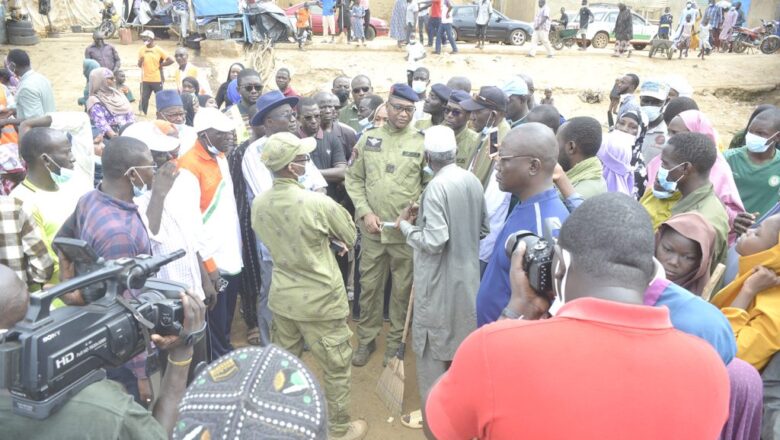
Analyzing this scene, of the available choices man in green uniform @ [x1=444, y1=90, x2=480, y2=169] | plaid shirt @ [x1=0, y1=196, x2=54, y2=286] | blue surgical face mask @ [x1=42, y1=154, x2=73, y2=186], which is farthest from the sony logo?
man in green uniform @ [x1=444, y1=90, x2=480, y2=169]

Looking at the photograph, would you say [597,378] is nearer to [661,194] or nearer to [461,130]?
[661,194]

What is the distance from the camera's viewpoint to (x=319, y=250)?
3543mm

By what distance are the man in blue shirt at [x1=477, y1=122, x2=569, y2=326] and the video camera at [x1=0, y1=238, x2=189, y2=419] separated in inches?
58.8

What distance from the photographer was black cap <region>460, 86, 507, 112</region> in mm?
4750

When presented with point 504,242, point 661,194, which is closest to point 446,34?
point 661,194

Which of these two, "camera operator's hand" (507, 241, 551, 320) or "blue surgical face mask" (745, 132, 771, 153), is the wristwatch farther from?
"blue surgical face mask" (745, 132, 771, 153)

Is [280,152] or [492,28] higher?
[492,28]

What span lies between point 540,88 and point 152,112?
1053 cm

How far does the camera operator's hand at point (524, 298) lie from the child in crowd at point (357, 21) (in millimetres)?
16990

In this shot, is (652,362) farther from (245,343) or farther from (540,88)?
(540,88)

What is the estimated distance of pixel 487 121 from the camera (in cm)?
482

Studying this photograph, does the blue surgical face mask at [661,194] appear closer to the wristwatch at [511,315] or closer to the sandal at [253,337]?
the wristwatch at [511,315]

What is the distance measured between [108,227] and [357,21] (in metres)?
16.4

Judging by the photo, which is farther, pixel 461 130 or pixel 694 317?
pixel 461 130
